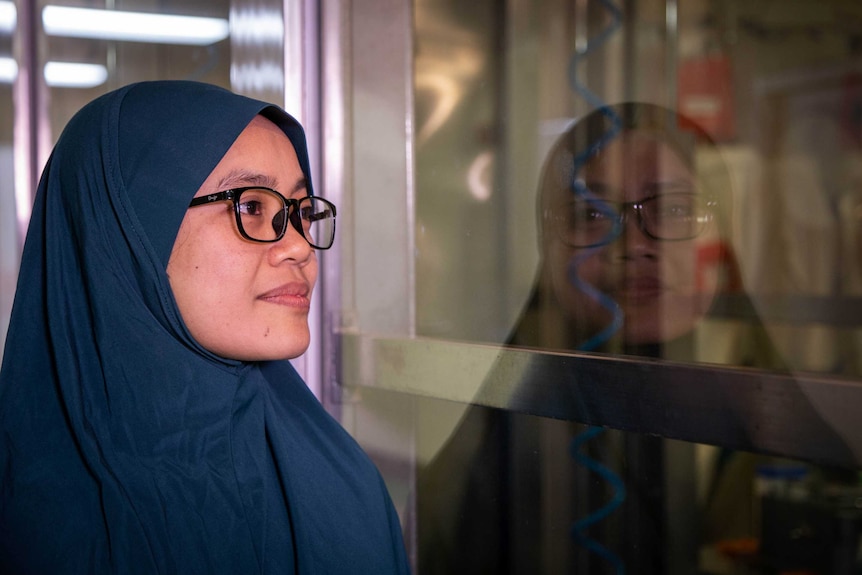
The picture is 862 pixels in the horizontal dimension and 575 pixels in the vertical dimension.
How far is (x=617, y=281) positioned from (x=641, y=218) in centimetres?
9

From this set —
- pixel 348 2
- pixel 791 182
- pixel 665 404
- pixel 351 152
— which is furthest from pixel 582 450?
pixel 348 2

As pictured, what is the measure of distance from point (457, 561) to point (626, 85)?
0.82 metres

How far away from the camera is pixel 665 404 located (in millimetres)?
891

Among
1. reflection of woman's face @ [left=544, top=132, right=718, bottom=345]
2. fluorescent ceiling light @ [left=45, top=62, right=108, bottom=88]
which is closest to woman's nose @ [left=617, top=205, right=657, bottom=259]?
reflection of woman's face @ [left=544, top=132, right=718, bottom=345]

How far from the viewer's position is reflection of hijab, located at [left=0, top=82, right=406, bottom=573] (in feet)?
3.11

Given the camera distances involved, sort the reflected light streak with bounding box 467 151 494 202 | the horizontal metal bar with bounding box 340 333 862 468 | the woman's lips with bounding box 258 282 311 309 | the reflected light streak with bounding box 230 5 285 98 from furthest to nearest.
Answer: the reflected light streak with bounding box 230 5 285 98 → the reflected light streak with bounding box 467 151 494 202 → the woman's lips with bounding box 258 282 311 309 → the horizontal metal bar with bounding box 340 333 862 468

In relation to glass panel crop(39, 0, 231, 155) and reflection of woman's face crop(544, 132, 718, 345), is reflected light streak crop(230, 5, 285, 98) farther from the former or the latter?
reflection of woman's face crop(544, 132, 718, 345)

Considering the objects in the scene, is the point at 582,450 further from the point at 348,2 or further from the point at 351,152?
the point at 348,2

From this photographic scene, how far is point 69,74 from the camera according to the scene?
77.2 inches

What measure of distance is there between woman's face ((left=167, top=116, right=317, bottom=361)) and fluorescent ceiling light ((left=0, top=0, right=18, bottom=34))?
1.15 m

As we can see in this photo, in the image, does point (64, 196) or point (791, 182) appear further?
point (64, 196)

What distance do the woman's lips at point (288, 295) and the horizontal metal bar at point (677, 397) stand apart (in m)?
0.27

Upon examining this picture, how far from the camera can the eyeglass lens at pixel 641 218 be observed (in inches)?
37.4

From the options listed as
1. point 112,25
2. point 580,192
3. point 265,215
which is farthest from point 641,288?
point 112,25
